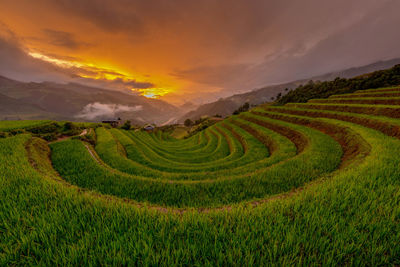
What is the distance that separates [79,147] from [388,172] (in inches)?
612

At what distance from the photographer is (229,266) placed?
1.58 meters

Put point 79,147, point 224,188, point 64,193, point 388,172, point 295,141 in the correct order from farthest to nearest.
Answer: point 295,141 < point 79,147 < point 224,188 < point 388,172 < point 64,193

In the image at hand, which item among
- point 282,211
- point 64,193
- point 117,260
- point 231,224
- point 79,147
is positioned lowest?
point 282,211

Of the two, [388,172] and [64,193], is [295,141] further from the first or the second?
[64,193]

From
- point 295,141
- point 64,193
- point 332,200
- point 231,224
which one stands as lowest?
point 295,141

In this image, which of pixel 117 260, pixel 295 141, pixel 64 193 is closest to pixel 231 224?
pixel 117 260

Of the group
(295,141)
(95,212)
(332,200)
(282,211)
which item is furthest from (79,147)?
(295,141)

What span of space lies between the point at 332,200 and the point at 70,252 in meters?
4.66

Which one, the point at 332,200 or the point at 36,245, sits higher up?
the point at 36,245

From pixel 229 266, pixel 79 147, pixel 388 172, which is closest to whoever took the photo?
pixel 229 266

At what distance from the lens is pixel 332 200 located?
2.89 metres

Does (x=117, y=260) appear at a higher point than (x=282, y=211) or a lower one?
higher

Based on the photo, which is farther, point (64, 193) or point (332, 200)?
point (64, 193)

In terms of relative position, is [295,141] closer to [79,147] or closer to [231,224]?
[231,224]
